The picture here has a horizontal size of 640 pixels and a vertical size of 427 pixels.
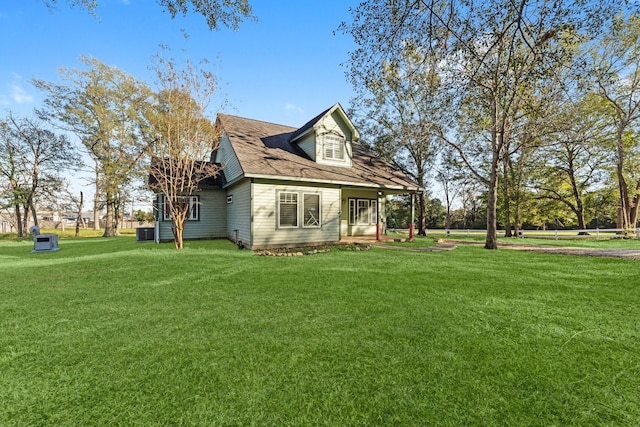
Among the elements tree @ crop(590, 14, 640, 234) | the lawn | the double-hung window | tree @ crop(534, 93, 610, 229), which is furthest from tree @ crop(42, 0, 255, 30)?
tree @ crop(534, 93, 610, 229)

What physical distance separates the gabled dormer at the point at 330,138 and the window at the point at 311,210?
2.30 metres

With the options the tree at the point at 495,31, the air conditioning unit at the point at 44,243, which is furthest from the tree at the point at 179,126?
the tree at the point at 495,31

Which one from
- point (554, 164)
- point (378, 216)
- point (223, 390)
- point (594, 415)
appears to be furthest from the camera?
point (554, 164)

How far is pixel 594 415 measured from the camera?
6.00 feet

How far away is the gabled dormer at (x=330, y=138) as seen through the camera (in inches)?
507

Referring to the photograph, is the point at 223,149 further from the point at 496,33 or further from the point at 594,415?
the point at 594,415

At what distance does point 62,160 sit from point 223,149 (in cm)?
1639

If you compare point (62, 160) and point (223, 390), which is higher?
point (62, 160)

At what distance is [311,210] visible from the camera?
38.0 feet

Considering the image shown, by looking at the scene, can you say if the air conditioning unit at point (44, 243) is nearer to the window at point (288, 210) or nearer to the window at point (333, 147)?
the window at point (288, 210)

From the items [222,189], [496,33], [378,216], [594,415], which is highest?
[496,33]

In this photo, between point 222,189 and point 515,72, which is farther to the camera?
point 222,189

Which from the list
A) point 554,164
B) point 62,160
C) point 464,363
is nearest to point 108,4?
point 464,363

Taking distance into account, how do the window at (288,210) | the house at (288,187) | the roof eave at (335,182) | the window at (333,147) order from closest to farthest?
1. the roof eave at (335,182)
2. the house at (288,187)
3. the window at (288,210)
4. the window at (333,147)
